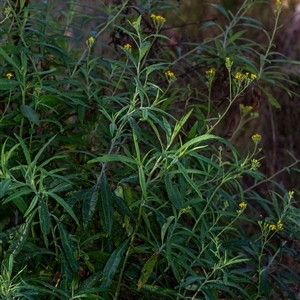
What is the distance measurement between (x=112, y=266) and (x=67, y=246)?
0.15 m

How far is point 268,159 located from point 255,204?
→ 38cm

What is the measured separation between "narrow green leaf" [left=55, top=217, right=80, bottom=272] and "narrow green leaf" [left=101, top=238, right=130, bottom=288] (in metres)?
0.09

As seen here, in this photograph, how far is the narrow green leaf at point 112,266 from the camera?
1.79 metres

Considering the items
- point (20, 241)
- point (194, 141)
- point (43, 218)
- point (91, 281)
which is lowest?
point (91, 281)

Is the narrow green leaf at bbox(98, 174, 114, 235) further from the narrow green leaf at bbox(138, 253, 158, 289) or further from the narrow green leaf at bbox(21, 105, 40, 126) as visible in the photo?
the narrow green leaf at bbox(21, 105, 40, 126)

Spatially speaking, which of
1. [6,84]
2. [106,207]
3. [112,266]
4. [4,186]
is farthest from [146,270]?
[6,84]

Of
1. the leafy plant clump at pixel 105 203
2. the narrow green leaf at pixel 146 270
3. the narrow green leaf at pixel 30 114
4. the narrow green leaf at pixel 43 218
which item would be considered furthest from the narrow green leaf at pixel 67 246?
the narrow green leaf at pixel 30 114

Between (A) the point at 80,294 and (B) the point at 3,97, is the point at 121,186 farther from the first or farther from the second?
(B) the point at 3,97

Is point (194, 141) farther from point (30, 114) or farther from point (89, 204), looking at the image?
point (30, 114)

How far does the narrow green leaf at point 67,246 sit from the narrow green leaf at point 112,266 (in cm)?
9

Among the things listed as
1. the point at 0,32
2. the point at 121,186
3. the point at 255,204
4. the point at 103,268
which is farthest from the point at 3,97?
the point at 255,204

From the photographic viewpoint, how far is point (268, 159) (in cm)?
A: 504

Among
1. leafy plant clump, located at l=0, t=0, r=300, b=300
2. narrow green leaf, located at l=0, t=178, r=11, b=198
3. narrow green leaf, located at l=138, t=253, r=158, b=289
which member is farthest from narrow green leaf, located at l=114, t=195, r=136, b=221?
narrow green leaf, located at l=0, t=178, r=11, b=198

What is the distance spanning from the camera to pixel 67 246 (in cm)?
172
